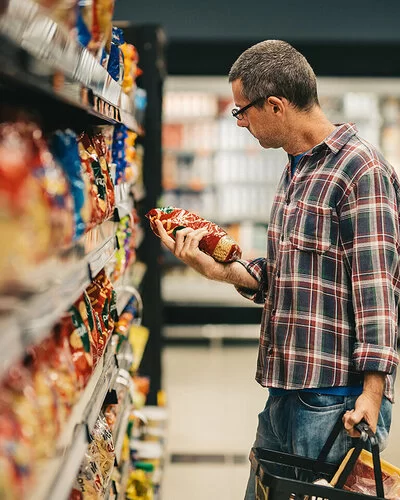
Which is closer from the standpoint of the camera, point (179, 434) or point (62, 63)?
point (62, 63)

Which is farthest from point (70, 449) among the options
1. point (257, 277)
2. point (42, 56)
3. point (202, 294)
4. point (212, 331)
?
point (202, 294)

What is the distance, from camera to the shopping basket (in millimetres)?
1786

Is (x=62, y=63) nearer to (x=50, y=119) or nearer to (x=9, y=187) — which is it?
(x=9, y=187)

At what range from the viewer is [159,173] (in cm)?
483

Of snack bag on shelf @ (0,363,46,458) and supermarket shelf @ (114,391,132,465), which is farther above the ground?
snack bag on shelf @ (0,363,46,458)

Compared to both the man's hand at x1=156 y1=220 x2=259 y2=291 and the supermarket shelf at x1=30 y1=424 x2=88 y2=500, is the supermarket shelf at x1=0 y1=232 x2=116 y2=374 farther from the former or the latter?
the man's hand at x1=156 y1=220 x2=259 y2=291

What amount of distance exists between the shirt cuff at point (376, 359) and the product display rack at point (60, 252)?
73 cm

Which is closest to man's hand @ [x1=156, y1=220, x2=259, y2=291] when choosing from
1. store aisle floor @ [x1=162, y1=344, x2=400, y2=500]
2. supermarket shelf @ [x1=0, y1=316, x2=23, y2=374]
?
supermarket shelf @ [x1=0, y1=316, x2=23, y2=374]

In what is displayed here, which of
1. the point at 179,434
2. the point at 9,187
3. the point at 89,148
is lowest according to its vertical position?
the point at 179,434

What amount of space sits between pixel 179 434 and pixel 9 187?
4074 millimetres

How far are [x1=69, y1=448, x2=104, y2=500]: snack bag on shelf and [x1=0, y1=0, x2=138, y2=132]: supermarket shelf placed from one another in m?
0.94

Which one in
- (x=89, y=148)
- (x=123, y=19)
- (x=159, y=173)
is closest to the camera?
(x=89, y=148)

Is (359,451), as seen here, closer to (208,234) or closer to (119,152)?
(208,234)

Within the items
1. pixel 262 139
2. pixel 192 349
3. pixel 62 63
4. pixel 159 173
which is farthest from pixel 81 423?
pixel 192 349
